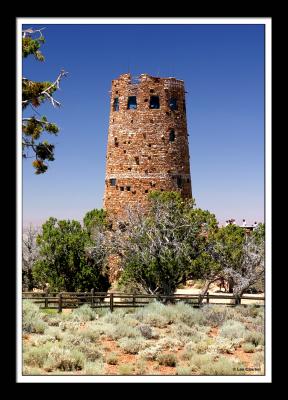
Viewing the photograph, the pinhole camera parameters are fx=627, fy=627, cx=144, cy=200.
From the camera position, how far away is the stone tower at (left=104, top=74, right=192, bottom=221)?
40.3 m

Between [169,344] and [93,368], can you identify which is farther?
[169,344]

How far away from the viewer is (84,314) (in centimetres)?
2597

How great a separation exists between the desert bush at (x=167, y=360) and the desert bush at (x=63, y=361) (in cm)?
226

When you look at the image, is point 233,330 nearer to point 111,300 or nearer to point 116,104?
point 111,300

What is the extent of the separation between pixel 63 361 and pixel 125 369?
1.63 m

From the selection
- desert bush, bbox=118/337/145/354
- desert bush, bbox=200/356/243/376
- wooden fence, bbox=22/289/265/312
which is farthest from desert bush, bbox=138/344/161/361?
wooden fence, bbox=22/289/265/312

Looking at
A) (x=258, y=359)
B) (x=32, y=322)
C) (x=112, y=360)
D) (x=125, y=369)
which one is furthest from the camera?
(x=32, y=322)

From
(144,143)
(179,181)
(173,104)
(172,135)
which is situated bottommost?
(179,181)

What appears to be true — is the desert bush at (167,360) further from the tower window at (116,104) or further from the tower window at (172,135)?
the tower window at (116,104)

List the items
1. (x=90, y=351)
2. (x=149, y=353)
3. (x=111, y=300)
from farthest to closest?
(x=111, y=300) → (x=149, y=353) → (x=90, y=351)

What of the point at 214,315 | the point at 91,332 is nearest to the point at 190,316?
the point at 214,315

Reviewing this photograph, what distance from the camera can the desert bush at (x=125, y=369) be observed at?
1606cm
